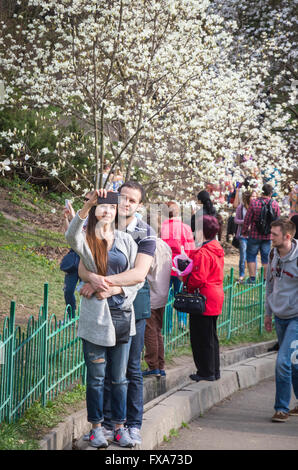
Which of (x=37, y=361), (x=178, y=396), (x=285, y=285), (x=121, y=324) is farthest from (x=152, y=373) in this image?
(x=121, y=324)

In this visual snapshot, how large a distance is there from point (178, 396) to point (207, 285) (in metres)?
1.05

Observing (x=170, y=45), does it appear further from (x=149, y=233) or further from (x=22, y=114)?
(x=149, y=233)

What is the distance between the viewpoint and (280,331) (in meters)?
6.09

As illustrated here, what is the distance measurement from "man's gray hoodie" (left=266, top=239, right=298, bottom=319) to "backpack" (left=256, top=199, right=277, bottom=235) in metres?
4.89

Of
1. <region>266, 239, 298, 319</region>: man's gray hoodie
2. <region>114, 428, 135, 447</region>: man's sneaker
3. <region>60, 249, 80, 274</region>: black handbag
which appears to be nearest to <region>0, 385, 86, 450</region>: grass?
<region>114, 428, 135, 447</region>: man's sneaker

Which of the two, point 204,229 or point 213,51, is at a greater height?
point 213,51

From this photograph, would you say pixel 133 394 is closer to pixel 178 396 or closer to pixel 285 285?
pixel 178 396

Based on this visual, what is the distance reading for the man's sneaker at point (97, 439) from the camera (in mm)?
4457

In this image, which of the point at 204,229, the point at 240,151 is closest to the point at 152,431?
the point at 204,229

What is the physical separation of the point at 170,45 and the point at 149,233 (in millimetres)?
7004

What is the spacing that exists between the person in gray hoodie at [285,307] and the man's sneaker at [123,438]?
1849 mm

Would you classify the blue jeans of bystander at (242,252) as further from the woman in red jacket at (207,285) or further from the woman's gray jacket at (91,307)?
the woman's gray jacket at (91,307)

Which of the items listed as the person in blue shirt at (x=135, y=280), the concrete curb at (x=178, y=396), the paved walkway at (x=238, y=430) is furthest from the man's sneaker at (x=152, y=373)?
the person in blue shirt at (x=135, y=280)

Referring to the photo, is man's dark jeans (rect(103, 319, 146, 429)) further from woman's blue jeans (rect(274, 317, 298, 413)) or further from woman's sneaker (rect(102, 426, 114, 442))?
woman's blue jeans (rect(274, 317, 298, 413))
